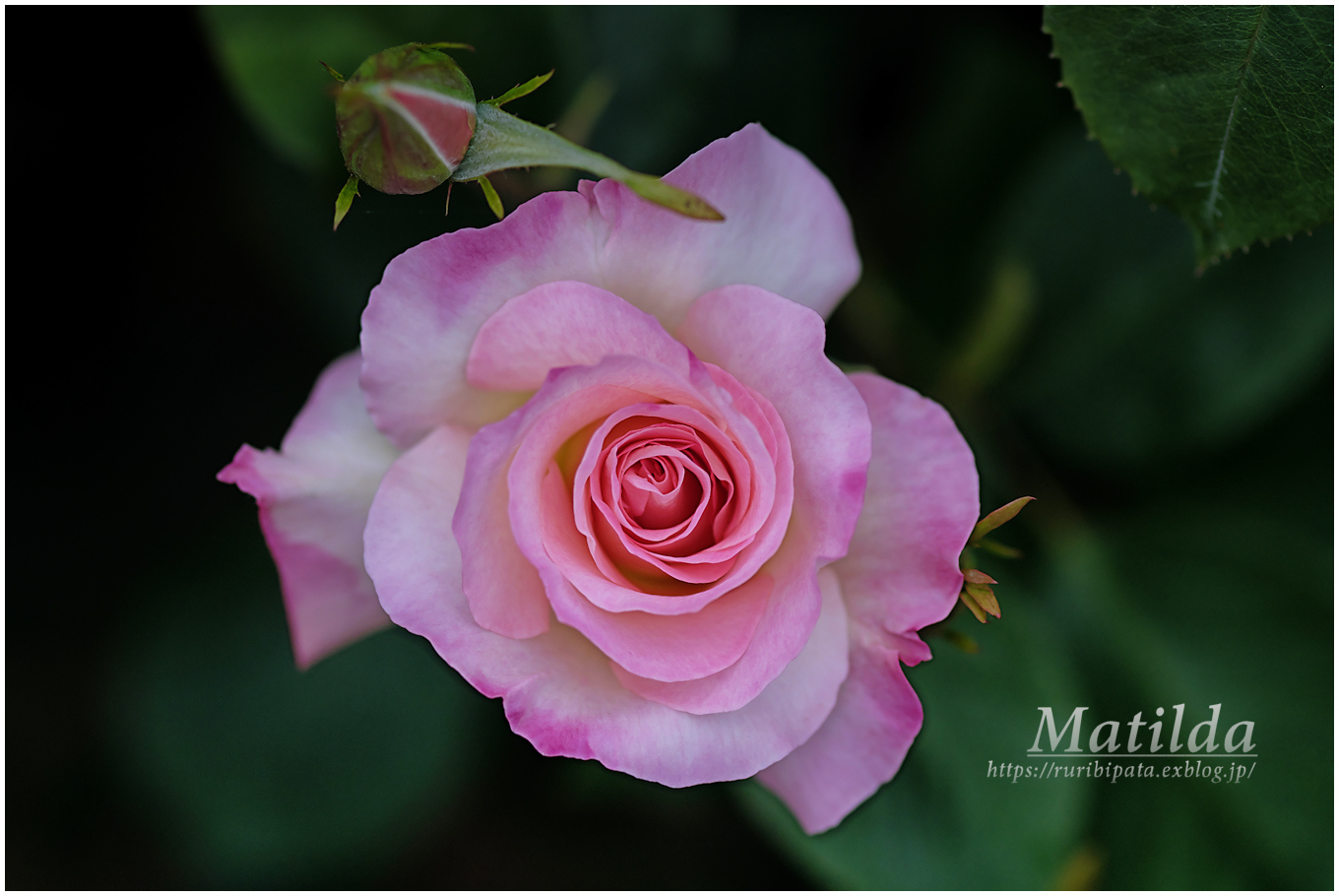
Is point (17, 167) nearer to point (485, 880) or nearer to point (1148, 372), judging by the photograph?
point (485, 880)

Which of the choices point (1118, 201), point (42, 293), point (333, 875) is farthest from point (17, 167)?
point (1118, 201)

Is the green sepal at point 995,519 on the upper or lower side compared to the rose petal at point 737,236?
lower

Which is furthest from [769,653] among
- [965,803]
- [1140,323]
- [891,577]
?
[1140,323]

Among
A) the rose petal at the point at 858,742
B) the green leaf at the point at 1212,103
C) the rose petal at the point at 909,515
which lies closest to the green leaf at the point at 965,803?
the rose petal at the point at 858,742

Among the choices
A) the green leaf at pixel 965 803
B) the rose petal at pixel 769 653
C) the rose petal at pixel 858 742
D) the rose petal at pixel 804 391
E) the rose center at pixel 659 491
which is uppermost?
the rose petal at pixel 804 391

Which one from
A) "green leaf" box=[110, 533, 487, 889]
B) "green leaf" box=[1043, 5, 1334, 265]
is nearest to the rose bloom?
"green leaf" box=[1043, 5, 1334, 265]

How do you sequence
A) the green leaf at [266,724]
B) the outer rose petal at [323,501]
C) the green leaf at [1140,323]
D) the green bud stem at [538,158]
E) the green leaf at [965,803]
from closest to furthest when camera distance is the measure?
the green bud stem at [538,158]
the outer rose petal at [323,501]
the green leaf at [965,803]
the green leaf at [1140,323]
the green leaf at [266,724]

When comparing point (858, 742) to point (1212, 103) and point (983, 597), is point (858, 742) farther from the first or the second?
point (1212, 103)

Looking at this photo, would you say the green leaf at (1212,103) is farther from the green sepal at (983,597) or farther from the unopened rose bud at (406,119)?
the unopened rose bud at (406,119)
